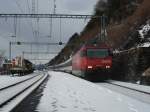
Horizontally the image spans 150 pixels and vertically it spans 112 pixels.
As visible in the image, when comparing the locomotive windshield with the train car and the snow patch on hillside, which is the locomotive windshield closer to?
the train car

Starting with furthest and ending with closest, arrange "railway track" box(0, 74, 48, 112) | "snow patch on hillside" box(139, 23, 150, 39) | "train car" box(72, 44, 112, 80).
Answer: "snow patch on hillside" box(139, 23, 150, 39), "train car" box(72, 44, 112, 80), "railway track" box(0, 74, 48, 112)

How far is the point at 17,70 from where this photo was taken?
89875mm

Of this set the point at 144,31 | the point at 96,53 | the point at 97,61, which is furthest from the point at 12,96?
the point at 144,31

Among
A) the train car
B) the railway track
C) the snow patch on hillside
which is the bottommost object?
the railway track

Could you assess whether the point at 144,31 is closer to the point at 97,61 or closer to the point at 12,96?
the point at 97,61

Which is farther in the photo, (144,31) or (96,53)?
(144,31)

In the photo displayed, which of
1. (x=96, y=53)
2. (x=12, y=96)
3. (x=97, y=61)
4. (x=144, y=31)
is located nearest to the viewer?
(x=12, y=96)

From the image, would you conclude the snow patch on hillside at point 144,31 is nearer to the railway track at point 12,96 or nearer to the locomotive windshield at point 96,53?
the locomotive windshield at point 96,53

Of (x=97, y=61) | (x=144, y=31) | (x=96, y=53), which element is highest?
(x=144, y=31)

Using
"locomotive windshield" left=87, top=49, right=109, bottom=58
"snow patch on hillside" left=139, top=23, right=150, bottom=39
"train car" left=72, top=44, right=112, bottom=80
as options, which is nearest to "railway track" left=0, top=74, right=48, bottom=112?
"train car" left=72, top=44, right=112, bottom=80

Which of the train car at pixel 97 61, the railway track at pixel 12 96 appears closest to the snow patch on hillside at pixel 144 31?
the train car at pixel 97 61

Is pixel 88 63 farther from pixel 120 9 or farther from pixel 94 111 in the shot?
pixel 120 9

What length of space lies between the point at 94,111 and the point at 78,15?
45325mm

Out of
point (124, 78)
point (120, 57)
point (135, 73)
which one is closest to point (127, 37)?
point (120, 57)
